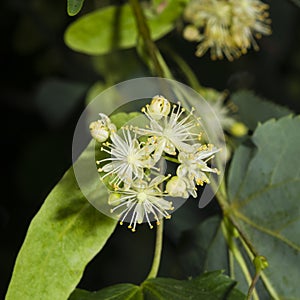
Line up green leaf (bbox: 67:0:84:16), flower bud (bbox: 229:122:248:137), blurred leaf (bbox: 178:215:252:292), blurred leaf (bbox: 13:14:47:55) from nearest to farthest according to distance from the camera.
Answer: green leaf (bbox: 67:0:84:16) < blurred leaf (bbox: 178:215:252:292) < flower bud (bbox: 229:122:248:137) < blurred leaf (bbox: 13:14:47:55)

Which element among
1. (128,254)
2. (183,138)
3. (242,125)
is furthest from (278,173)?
(128,254)

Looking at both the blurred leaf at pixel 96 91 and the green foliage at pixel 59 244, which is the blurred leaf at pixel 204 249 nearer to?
the green foliage at pixel 59 244

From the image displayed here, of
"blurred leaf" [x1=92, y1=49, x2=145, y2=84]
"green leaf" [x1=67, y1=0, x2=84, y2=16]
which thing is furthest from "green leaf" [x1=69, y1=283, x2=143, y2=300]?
"blurred leaf" [x1=92, y1=49, x2=145, y2=84]

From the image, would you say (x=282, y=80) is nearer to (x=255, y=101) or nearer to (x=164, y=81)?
(x=255, y=101)

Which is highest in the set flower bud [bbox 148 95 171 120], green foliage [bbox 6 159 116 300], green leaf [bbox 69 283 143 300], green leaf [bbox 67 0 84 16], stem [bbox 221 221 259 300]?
green leaf [bbox 67 0 84 16]

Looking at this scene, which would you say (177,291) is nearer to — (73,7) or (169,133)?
(169,133)

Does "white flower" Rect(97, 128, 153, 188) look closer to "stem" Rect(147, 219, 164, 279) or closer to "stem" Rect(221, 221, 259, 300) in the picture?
"stem" Rect(147, 219, 164, 279)
